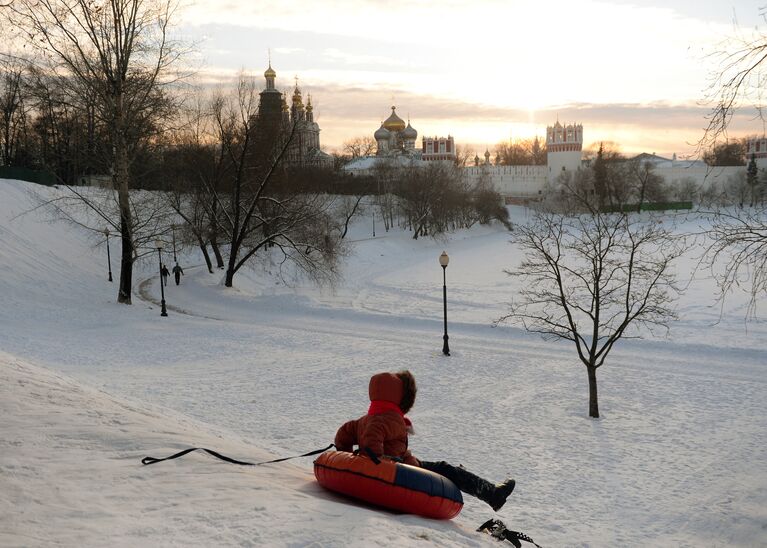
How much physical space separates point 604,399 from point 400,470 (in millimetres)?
10846

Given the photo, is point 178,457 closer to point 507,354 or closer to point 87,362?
point 87,362

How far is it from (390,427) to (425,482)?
1.88ft

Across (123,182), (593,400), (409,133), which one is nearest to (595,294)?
(593,400)

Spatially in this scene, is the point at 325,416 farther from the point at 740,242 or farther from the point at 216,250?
the point at 216,250

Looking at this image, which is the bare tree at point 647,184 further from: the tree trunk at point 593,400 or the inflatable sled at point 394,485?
the inflatable sled at point 394,485

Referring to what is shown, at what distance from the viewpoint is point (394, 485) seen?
5980mm

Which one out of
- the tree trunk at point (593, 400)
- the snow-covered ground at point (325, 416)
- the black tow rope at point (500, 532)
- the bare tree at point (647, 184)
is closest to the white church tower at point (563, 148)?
the bare tree at point (647, 184)

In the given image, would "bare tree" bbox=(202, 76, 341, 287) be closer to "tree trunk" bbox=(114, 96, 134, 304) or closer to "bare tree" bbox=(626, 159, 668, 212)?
"tree trunk" bbox=(114, 96, 134, 304)

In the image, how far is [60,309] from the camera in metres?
23.7

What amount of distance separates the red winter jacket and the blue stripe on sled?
29cm

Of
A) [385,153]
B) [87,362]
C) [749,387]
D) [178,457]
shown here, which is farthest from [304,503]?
[385,153]

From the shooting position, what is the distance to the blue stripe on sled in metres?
5.98

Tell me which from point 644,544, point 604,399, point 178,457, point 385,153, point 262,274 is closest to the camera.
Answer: point 178,457

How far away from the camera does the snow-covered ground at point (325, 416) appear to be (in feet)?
18.4
